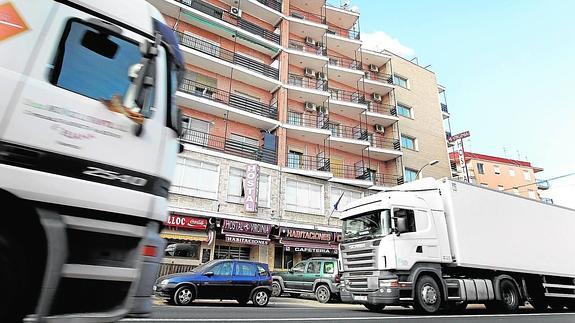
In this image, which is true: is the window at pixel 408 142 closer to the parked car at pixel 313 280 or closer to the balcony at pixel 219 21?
the balcony at pixel 219 21

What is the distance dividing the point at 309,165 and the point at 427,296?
1594cm

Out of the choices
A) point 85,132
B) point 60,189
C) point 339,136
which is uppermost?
point 339,136

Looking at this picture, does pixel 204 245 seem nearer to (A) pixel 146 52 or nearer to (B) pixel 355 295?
(B) pixel 355 295

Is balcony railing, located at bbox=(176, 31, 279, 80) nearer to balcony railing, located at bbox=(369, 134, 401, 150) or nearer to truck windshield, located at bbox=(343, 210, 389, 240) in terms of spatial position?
balcony railing, located at bbox=(369, 134, 401, 150)

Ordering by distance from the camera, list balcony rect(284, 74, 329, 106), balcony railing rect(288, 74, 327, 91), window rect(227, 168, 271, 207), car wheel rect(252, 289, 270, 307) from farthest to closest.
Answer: balcony railing rect(288, 74, 327, 91) → balcony rect(284, 74, 329, 106) → window rect(227, 168, 271, 207) → car wheel rect(252, 289, 270, 307)

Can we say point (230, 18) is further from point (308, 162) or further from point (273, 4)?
point (308, 162)

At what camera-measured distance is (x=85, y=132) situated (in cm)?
292

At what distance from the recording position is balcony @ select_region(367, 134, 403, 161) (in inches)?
1085

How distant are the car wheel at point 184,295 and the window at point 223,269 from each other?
39.3 inches

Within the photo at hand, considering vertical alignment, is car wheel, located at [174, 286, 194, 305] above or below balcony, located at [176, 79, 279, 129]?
below

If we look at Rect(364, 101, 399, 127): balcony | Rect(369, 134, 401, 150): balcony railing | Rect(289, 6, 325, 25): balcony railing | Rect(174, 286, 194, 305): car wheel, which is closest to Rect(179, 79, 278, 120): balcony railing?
Rect(364, 101, 399, 127): balcony

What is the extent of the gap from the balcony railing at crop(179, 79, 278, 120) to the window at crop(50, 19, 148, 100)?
17898mm

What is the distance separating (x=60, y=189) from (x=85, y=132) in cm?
54

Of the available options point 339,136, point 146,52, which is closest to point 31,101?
point 146,52
